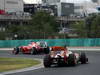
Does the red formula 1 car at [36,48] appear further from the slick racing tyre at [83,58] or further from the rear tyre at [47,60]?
the rear tyre at [47,60]

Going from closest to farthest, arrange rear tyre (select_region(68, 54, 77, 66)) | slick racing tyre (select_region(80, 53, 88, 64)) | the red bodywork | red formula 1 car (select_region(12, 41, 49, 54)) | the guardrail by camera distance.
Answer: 1. rear tyre (select_region(68, 54, 77, 66))
2. slick racing tyre (select_region(80, 53, 88, 64))
3. red formula 1 car (select_region(12, 41, 49, 54))
4. the red bodywork
5. the guardrail

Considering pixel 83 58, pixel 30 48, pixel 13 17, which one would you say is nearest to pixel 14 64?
pixel 83 58

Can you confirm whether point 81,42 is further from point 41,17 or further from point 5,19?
point 5,19

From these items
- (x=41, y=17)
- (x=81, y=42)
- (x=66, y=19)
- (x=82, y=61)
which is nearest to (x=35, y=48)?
(x=82, y=61)

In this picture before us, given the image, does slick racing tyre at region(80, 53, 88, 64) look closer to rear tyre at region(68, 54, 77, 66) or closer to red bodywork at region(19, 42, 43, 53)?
rear tyre at region(68, 54, 77, 66)

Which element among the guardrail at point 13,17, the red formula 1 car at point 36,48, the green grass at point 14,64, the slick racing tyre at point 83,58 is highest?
the slick racing tyre at point 83,58

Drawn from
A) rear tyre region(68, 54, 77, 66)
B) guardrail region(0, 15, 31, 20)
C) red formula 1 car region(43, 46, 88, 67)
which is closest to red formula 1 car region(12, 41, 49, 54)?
red formula 1 car region(43, 46, 88, 67)

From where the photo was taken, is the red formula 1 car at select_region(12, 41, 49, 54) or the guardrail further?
the guardrail

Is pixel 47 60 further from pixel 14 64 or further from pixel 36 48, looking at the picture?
pixel 36 48

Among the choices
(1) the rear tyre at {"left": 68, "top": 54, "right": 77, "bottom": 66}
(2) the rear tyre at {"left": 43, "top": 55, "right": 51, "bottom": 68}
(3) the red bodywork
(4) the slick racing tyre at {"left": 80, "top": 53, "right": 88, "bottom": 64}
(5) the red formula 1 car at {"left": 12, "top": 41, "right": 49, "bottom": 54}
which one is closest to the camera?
(1) the rear tyre at {"left": 68, "top": 54, "right": 77, "bottom": 66}

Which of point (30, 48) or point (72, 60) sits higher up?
point (72, 60)

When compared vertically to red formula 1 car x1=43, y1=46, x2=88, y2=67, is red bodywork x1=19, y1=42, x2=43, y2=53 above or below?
below

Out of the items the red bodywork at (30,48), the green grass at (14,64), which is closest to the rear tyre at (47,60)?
the green grass at (14,64)

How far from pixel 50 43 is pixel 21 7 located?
120 meters
